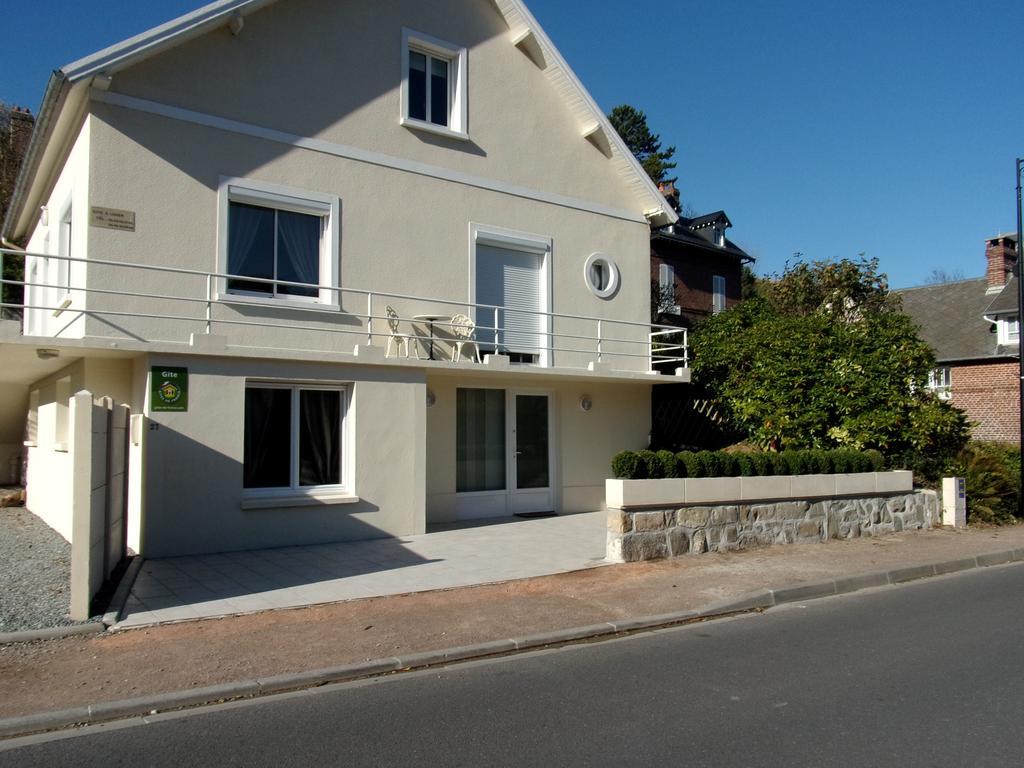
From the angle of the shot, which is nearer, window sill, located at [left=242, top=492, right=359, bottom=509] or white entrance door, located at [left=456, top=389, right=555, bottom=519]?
window sill, located at [left=242, top=492, right=359, bottom=509]

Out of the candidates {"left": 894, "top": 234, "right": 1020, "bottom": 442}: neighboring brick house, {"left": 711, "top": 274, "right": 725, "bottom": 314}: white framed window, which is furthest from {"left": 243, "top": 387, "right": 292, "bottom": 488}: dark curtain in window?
{"left": 711, "top": 274, "right": 725, "bottom": 314}: white framed window

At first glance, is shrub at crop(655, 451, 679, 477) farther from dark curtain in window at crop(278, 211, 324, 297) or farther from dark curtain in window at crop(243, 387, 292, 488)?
dark curtain in window at crop(278, 211, 324, 297)

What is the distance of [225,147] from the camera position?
12.0 m

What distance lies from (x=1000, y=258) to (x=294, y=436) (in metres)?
29.5

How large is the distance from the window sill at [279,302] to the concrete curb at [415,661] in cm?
553

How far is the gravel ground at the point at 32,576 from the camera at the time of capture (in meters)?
7.35

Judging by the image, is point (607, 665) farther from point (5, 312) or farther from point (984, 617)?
point (5, 312)

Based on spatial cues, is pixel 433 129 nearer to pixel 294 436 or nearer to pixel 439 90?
pixel 439 90

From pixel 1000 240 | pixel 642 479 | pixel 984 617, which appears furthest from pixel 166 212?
pixel 1000 240

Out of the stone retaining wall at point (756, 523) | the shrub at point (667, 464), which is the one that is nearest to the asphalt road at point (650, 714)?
the stone retaining wall at point (756, 523)

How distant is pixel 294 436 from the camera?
11859 mm

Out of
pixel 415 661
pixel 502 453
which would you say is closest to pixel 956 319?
pixel 502 453

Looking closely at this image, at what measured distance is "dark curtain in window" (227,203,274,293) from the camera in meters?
12.0

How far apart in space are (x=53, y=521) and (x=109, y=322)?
144 inches
